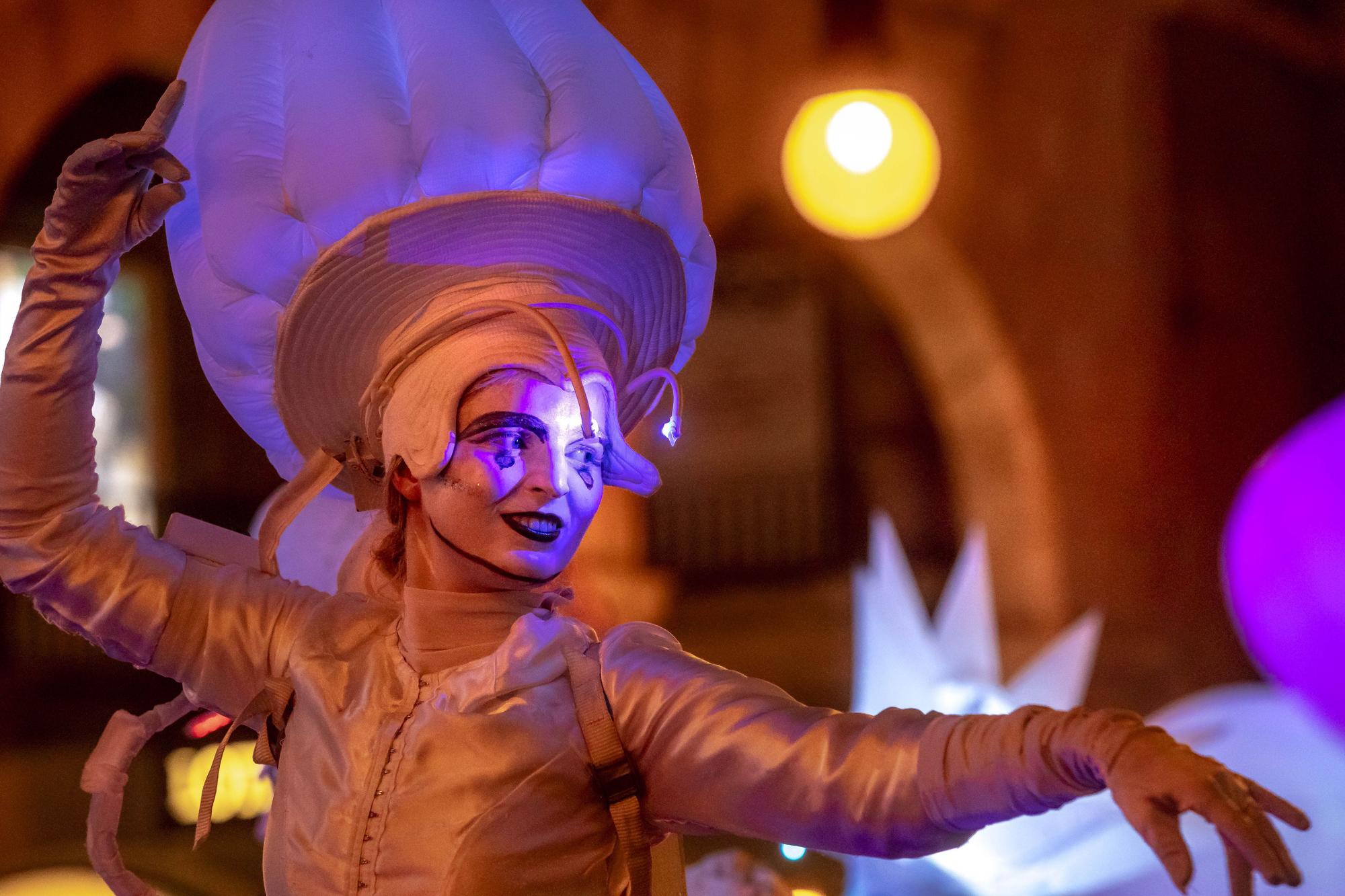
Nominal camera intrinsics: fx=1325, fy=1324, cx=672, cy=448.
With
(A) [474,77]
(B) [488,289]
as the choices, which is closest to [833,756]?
(B) [488,289]

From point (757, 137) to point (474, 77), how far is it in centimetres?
362

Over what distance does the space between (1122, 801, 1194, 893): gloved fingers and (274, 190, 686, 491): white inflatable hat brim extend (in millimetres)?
893

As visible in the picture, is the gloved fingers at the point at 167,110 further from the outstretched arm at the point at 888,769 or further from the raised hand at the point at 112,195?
the outstretched arm at the point at 888,769

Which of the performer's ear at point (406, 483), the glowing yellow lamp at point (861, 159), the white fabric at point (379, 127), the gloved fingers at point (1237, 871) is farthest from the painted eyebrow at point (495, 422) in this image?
the glowing yellow lamp at point (861, 159)

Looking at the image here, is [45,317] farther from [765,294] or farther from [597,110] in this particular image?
[765,294]

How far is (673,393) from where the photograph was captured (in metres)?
1.72

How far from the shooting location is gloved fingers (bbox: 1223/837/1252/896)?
99cm

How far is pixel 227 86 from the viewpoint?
1559mm

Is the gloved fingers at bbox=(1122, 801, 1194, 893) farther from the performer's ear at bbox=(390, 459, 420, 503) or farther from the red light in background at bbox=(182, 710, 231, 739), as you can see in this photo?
the red light in background at bbox=(182, 710, 231, 739)

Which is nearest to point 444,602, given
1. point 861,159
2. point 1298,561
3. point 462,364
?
point 462,364

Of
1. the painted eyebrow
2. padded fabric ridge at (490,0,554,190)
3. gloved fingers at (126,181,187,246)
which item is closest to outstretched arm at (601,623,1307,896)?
the painted eyebrow

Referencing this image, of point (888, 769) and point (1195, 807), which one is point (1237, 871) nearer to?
point (1195, 807)

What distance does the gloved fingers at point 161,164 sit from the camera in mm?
1444

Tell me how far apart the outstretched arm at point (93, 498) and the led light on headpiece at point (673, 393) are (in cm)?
51
